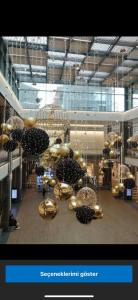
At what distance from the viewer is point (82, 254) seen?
210 centimetres

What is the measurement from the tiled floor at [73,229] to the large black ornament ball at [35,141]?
5373mm

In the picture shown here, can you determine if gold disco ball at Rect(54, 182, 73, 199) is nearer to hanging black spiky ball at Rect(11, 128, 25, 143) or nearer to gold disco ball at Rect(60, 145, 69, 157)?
gold disco ball at Rect(60, 145, 69, 157)

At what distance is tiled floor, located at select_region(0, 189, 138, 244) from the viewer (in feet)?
31.7

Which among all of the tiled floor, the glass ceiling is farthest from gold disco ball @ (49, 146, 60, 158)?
the glass ceiling

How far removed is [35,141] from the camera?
359 cm

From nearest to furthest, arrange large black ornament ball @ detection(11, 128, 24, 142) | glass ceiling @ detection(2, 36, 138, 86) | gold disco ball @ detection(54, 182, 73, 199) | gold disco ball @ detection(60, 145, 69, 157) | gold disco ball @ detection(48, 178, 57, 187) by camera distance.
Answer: gold disco ball @ detection(54, 182, 73, 199) < gold disco ball @ detection(60, 145, 69, 157) < large black ornament ball @ detection(11, 128, 24, 142) < gold disco ball @ detection(48, 178, 57, 187) < glass ceiling @ detection(2, 36, 138, 86)

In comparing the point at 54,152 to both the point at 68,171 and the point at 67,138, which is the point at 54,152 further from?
the point at 67,138

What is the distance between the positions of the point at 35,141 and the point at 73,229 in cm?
814

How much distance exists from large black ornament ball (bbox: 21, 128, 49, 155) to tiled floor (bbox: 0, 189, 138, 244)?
5373mm

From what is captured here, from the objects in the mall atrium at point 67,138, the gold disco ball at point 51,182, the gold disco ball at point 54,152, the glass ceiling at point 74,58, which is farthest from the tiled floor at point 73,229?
the glass ceiling at point 74,58
